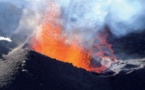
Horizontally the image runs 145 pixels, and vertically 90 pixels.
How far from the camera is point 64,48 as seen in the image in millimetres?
31484

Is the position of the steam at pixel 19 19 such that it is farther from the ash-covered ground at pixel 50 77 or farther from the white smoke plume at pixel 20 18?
the ash-covered ground at pixel 50 77

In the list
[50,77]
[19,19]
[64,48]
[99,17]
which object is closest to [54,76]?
[50,77]

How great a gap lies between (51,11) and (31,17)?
229 centimetres

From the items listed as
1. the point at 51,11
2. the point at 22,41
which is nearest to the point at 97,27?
the point at 51,11

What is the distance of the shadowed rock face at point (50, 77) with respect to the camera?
2088 cm

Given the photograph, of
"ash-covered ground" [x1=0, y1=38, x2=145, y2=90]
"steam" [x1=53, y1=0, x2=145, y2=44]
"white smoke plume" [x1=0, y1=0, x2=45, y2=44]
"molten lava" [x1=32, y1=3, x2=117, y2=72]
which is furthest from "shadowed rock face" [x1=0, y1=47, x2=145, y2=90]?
"white smoke plume" [x1=0, y1=0, x2=45, y2=44]

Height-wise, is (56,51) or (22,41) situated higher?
(22,41)

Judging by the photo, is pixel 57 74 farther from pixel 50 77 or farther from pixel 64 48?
pixel 64 48

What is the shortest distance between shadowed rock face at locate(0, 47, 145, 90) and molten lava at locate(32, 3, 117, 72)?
3796 millimetres

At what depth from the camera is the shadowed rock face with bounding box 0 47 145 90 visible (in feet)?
68.5

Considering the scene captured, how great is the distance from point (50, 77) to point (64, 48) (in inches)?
401

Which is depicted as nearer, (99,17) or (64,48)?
(64,48)

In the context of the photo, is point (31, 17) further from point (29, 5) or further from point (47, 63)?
point (47, 63)

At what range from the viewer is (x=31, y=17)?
36625 millimetres
